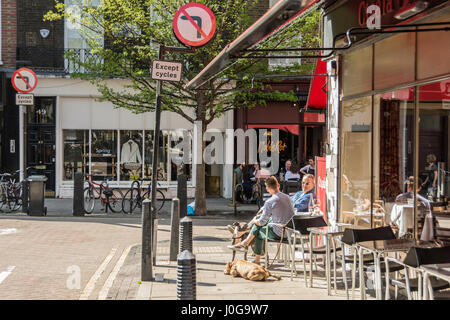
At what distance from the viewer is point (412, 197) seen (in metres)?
7.15

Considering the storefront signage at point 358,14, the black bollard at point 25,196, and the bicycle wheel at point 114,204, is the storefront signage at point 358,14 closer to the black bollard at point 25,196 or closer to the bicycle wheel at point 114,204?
the bicycle wheel at point 114,204

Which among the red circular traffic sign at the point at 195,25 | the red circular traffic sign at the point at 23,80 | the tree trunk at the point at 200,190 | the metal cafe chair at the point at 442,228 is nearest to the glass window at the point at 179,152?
the tree trunk at the point at 200,190

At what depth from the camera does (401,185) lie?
755 centimetres

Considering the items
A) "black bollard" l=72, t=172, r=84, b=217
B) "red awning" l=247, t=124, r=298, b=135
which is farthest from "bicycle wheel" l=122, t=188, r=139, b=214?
"red awning" l=247, t=124, r=298, b=135

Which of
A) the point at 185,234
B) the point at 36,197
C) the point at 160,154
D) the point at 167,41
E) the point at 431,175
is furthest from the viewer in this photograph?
the point at 160,154

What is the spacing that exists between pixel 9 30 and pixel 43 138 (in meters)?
4.39

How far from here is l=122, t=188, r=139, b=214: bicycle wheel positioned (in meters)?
16.5

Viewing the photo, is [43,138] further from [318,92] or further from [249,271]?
[249,271]

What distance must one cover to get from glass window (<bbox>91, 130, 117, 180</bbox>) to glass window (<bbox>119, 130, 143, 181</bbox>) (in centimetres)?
34

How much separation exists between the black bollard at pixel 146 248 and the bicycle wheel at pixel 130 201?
8.68m

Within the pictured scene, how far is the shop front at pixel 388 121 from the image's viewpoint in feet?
21.5

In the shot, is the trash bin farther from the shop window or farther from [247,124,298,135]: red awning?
the shop window

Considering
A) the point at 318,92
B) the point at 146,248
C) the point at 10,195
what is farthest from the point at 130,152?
the point at 146,248
